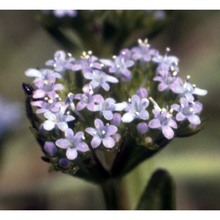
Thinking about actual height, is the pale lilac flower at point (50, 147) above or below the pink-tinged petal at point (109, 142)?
above

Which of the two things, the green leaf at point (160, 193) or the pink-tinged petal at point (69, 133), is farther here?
the green leaf at point (160, 193)

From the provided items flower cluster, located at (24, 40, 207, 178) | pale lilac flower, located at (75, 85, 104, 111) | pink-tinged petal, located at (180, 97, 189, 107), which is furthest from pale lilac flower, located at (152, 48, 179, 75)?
pale lilac flower, located at (75, 85, 104, 111)

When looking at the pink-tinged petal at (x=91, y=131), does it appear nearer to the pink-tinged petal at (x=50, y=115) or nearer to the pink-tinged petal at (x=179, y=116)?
the pink-tinged petal at (x=50, y=115)

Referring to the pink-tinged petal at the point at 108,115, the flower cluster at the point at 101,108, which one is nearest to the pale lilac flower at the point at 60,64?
the flower cluster at the point at 101,108

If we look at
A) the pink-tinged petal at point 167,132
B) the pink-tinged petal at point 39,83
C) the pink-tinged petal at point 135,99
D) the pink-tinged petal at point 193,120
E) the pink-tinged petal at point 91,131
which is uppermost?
the pink-tinged petal at point 39,83
